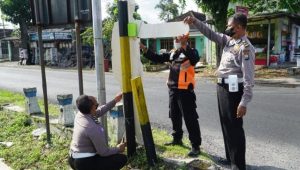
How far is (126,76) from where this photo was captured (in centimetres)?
455

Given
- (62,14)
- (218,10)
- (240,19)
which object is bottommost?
(240,19)

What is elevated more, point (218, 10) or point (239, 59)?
point (218, 10)

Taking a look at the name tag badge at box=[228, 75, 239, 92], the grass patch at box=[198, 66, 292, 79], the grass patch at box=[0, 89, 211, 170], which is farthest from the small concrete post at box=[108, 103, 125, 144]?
the grass patch at box=[198, 66, 292, 79]

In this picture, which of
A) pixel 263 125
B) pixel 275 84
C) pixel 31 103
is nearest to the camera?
pixel 263 125

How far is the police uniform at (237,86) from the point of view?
3740 mm

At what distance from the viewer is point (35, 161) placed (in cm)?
504

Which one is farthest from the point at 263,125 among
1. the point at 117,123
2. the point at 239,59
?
the point at 239,59

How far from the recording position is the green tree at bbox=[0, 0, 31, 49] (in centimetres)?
3650

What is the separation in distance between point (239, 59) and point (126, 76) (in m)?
1.46

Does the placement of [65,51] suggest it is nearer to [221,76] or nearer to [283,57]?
[283,57]

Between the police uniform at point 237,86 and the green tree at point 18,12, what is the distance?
119 feet

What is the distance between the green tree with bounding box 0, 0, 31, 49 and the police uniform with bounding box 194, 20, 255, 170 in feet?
119

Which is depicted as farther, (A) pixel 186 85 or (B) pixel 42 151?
(B) pixel 42 151

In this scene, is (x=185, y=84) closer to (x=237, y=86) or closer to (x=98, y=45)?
(x=237, y=86)
